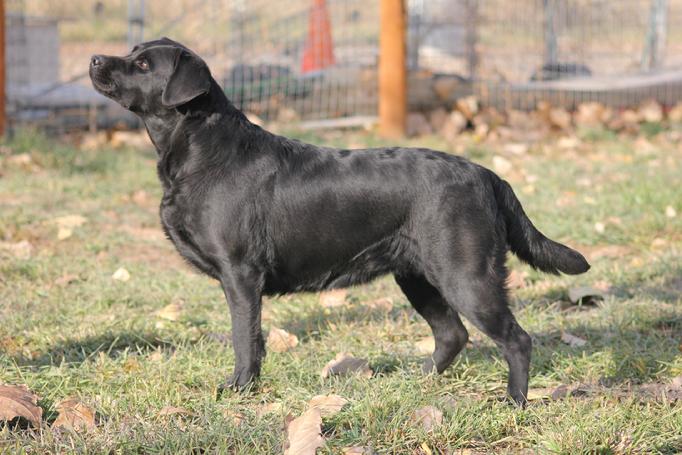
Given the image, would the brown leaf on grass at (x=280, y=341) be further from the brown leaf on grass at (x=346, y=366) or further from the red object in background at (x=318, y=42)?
the red object in background at (x=318, y=42)

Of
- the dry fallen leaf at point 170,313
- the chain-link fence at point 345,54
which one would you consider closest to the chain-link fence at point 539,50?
the chain-link fence at point 345,54

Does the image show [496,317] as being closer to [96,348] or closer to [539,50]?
[96,348]

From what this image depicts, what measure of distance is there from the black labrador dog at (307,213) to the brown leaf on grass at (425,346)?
279 millimetres

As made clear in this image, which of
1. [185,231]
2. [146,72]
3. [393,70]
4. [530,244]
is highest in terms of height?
[146,72]

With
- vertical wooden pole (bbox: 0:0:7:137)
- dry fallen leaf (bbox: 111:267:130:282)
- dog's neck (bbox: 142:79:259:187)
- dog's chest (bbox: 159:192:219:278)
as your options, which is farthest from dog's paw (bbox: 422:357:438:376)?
vertical wooden pole (bbox: 0:0:7:137)

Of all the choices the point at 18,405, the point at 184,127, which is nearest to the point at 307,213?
the point at 184,127

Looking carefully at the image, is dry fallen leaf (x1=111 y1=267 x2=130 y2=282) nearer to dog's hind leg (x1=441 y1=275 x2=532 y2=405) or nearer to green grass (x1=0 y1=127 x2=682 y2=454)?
green grass (x1=0 y1=127 x2=682 y2=454)

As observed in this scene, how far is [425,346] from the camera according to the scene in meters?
4.31

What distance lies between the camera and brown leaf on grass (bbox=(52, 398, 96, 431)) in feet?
10.2

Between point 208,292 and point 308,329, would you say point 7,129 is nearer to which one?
point 208,292

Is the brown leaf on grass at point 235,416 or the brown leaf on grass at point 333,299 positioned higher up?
the brown leaf on grass at point 235,416

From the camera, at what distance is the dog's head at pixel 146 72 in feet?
12.5

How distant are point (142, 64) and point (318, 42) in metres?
6.37

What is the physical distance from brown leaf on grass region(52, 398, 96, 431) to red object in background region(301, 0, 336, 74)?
704 centimetres
